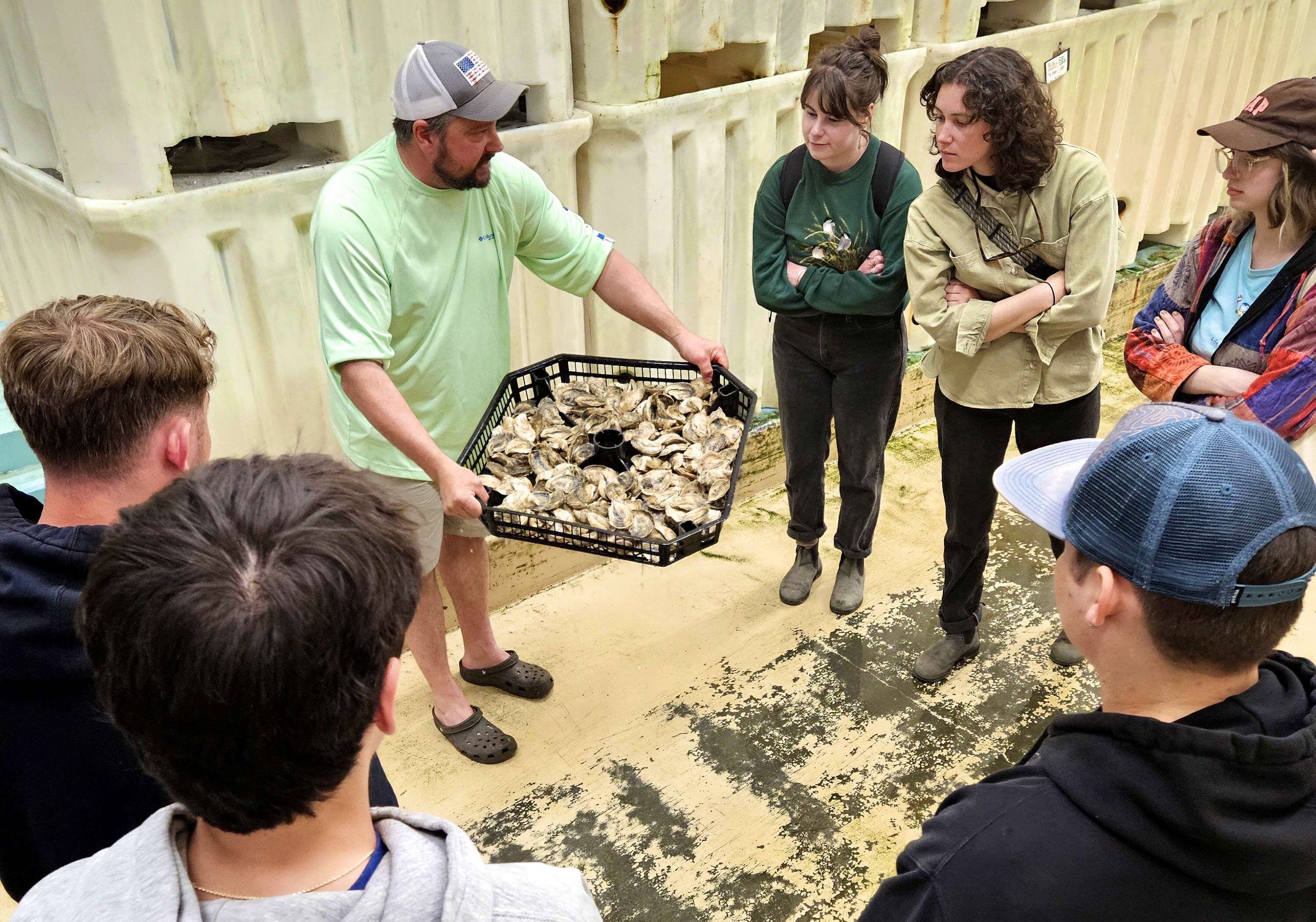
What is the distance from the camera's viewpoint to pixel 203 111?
239cm

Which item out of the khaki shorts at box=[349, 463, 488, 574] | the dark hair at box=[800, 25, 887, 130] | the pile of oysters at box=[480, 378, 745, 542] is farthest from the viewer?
the dark hair at box=[800, 25, 887, 130]

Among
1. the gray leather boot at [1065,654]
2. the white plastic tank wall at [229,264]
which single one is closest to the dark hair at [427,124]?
the white plastic tank wall at [229,264]

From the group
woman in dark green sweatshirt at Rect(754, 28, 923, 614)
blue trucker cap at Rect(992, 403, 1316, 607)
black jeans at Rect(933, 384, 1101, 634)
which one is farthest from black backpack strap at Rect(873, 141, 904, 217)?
blue trucker cap at Rect(992, 403, 1316, 607)

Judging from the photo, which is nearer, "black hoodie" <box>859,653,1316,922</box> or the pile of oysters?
"black hoodie" <box>859,653,1316,922</box>

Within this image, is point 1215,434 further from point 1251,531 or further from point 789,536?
point 789,536

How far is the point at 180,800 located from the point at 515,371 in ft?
6.10

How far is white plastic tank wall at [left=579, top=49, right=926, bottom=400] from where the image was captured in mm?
3283

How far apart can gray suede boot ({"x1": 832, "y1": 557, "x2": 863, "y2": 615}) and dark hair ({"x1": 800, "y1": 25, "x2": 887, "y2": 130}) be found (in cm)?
146

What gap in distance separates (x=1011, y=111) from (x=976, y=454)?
909 mm

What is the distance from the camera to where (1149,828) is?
0.97m

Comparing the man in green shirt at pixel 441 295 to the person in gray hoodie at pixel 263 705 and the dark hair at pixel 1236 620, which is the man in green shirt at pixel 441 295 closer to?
the person in gray hoodie at pixel 263 705

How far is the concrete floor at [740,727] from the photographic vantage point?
7.87ft

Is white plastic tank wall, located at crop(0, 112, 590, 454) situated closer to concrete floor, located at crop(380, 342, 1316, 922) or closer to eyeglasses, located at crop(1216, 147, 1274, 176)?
concrete floor, located at crop(380, 342, 1316, 922)

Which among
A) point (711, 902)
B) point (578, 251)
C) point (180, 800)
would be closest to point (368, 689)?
point (180, 800)
